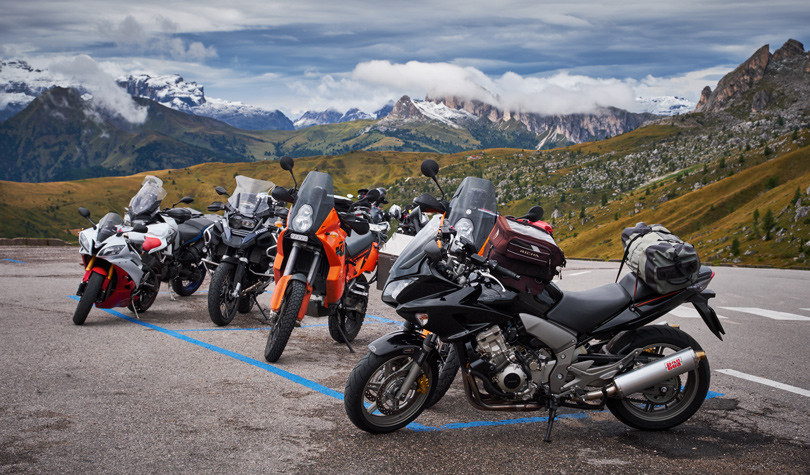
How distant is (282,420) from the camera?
4707 mm

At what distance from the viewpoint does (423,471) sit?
3.91 metres

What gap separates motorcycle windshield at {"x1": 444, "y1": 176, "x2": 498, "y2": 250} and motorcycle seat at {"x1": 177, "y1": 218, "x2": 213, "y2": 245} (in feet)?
16.7

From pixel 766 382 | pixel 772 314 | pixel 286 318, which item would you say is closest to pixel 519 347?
pixel 286 318

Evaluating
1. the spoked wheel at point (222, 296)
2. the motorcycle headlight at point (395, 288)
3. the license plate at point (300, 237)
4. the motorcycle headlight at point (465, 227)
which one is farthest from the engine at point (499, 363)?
the spoked wheel at point (222, 296)

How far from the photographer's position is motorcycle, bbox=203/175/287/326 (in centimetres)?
801

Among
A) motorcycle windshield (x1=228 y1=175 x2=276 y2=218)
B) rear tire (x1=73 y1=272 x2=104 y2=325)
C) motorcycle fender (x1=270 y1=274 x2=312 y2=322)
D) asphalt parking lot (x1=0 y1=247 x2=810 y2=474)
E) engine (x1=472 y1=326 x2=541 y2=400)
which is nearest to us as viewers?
asphalt parking lot (x1=0 y1=247 x2=810 y2=474)

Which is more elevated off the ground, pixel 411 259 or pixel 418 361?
pixel 411 259

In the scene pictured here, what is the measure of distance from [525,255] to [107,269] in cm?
597

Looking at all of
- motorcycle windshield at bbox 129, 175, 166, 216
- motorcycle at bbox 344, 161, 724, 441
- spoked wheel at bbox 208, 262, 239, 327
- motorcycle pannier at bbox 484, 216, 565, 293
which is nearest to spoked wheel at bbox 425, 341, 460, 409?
motorcycle at bbox 344, 161, 724, 441

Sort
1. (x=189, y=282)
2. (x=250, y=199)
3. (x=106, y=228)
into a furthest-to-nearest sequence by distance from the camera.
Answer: (x=189, y=282), (x=250, y=199), (x=106, y=228)

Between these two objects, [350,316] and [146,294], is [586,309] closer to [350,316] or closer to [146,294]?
[350,316]

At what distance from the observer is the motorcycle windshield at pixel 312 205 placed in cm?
666

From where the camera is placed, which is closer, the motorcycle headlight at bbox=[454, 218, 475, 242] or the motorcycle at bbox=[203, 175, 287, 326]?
the motorcycle headlight at bbox=[454, 218, 475, 242]

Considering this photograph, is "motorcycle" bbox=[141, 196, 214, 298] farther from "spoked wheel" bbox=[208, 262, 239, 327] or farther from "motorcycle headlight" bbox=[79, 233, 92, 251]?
"spoked wheel" bbox=[208, 262, 239, 327]
